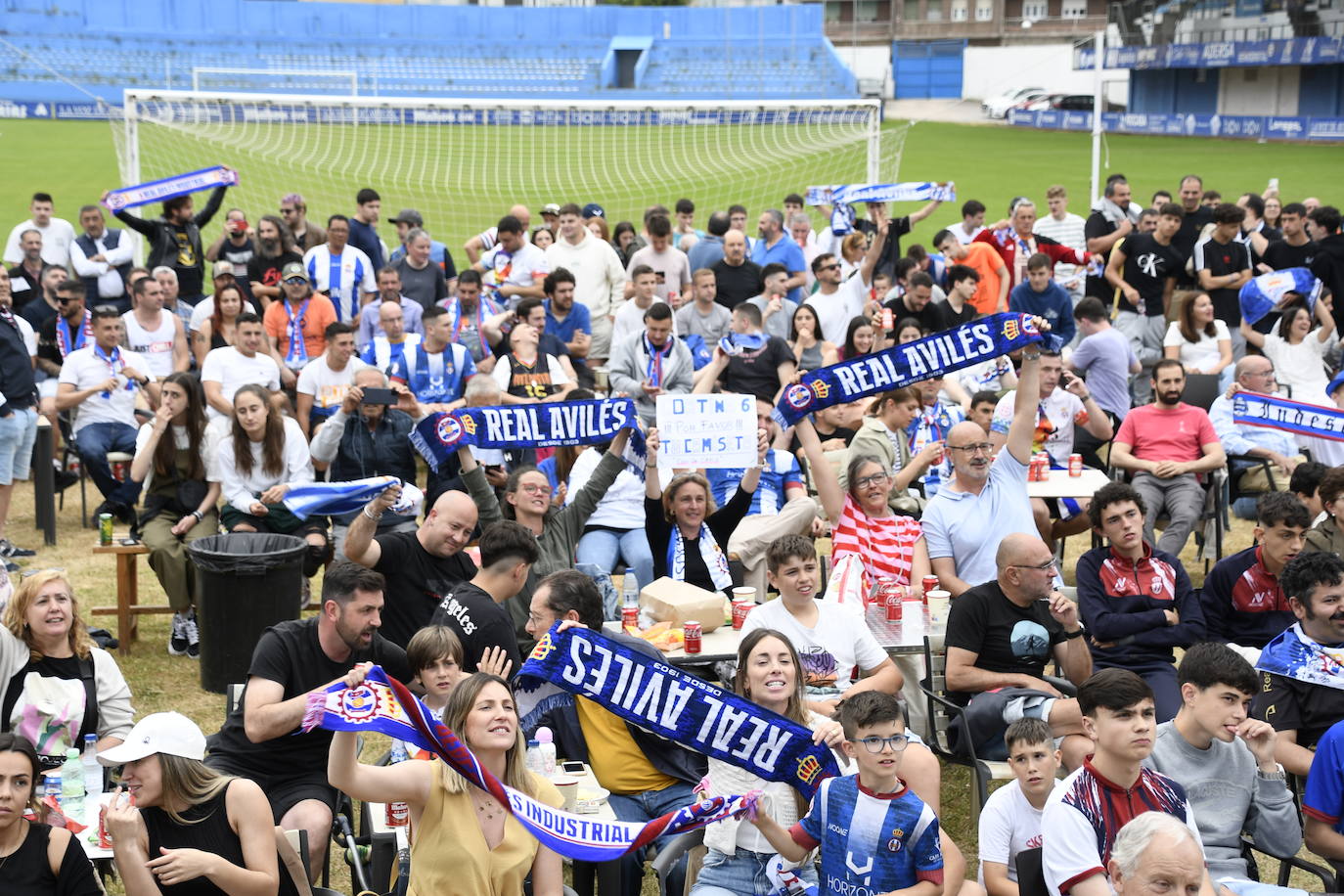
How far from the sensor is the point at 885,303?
45.0 ft

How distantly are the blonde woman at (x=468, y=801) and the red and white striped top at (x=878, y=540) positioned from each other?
360cm

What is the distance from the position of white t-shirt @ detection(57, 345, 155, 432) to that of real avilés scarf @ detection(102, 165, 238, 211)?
11.4 feet

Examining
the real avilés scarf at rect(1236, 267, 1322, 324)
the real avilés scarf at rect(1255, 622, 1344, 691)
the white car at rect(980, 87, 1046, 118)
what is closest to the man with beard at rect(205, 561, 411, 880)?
the real avilés scarf at rect(1255, 622, 1344, 691)

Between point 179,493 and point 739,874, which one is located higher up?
point 179,493

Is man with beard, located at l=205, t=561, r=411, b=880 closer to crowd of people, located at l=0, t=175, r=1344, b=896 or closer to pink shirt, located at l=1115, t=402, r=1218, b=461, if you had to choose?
crowd of people, located at l=0, t=175, r=1344, b=896

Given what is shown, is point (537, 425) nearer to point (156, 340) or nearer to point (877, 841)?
point (877, 841)

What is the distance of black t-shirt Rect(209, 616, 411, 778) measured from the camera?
6.09m

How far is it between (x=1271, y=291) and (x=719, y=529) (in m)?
6.80

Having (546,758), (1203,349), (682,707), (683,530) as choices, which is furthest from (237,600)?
(1203,349)

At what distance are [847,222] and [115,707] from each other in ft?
38.1

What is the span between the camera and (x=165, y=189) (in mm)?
15047

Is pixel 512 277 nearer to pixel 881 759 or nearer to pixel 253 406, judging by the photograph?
pixel 253 406

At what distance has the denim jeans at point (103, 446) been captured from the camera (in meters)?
11.1

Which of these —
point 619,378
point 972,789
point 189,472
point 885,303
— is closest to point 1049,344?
point 885,303
